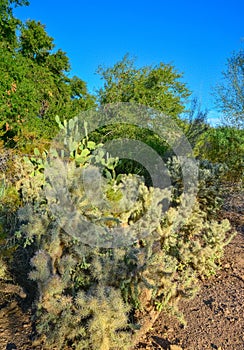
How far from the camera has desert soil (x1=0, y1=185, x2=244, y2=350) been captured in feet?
6.07

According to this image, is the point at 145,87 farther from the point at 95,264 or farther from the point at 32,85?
the point at 95,264

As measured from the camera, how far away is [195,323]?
205 cm

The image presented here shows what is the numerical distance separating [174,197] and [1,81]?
5.50m

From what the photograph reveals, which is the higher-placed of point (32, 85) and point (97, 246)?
point (32, 85)

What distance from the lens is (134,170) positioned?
7152 mm

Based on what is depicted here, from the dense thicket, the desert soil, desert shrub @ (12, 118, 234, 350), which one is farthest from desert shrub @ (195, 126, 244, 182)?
desert shrub @ (12, 118, 234, 350)

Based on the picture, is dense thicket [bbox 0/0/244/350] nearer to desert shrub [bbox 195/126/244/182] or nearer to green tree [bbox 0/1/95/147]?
desert shrub [bbox 195/126/244/182]

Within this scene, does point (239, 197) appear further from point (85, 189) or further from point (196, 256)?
point (85, 189)

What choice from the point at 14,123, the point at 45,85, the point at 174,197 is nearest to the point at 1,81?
the point at 14,123

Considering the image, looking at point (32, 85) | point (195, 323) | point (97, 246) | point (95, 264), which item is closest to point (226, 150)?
point (195, 323)

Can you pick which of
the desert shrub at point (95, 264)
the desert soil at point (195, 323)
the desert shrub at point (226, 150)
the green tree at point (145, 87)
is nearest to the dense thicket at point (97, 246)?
the desert shrub at point (95, 264)

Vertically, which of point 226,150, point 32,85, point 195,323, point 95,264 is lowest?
Result: point 195,323

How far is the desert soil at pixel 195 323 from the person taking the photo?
1850mm

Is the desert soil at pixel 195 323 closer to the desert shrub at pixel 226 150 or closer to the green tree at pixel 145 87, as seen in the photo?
the desert shrub at pixel 226 150
